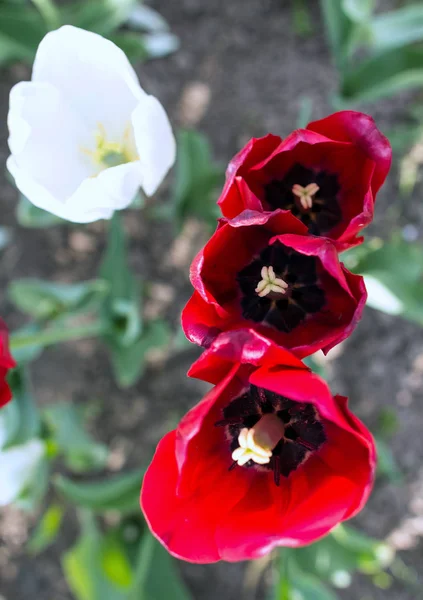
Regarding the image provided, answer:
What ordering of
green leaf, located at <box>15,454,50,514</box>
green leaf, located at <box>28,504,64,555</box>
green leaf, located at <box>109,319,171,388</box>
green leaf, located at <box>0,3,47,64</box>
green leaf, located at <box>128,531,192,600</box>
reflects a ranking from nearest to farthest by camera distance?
green leaf, located at <box>0,3,47,64</box> → green leaf, located at <box>15,454,50,514</box> → green leaf, located at <box>109,319,171,388</box> → green leaf, located at <box>128,531,192,600</box> → green leaf, located at <box>28,504,64,555</box>

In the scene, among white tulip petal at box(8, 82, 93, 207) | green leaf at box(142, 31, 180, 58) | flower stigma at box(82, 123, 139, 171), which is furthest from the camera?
green leaf at box(142, 31, 180, 58)

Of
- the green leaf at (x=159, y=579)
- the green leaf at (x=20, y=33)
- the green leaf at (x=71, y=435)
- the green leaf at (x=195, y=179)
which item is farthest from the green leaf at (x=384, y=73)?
the green leaf at (x=159, y=579)

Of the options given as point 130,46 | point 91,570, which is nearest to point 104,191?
point 130,46

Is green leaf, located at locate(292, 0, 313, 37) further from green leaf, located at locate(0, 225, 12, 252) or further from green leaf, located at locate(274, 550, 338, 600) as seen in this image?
green leaf, located at locate(274, 550, 338, 600)

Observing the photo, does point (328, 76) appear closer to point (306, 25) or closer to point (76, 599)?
point (306, 25)

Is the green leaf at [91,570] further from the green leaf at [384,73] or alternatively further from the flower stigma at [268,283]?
the green leaf at [384,73]

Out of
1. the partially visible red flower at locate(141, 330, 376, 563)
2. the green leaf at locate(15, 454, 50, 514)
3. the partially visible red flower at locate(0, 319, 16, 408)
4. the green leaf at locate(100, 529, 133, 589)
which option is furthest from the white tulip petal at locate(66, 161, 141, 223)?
the green leaf at locate(100, 529, 133, 589)

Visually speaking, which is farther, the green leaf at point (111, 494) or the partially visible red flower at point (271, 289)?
the green leaf at point (111, 494)
